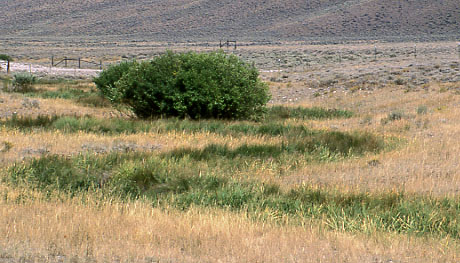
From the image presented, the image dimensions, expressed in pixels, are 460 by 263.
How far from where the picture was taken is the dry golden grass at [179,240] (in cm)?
575

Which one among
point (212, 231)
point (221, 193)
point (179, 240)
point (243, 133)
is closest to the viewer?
point (179, 240)

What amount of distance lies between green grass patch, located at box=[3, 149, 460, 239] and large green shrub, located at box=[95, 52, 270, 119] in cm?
732

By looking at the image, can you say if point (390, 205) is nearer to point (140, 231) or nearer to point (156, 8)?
point (140, 231)

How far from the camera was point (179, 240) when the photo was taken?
624 cm

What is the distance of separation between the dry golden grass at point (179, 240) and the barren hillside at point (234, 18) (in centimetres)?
8458

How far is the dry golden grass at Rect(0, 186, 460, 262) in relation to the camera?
5.75 metres

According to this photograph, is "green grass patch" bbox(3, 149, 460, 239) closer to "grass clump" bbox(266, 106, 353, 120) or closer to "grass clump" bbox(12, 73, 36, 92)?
"grass clump" bbox(266, 106, 353, 120)

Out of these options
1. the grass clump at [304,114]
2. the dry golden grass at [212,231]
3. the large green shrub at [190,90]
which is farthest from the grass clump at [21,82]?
the dry golden grass at [212,231]

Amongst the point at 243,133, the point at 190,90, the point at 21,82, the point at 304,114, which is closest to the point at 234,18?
the point at 21,82

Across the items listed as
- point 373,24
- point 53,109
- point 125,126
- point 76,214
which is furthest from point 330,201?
point 373,24

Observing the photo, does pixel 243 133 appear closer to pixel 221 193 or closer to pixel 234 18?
pixel 221 193

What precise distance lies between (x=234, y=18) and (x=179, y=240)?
350 ft

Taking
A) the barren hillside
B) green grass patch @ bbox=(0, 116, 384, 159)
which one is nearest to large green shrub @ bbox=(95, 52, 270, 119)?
green grass patch @ bbox=(0, 116, 384, 159)

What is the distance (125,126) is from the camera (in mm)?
16328
